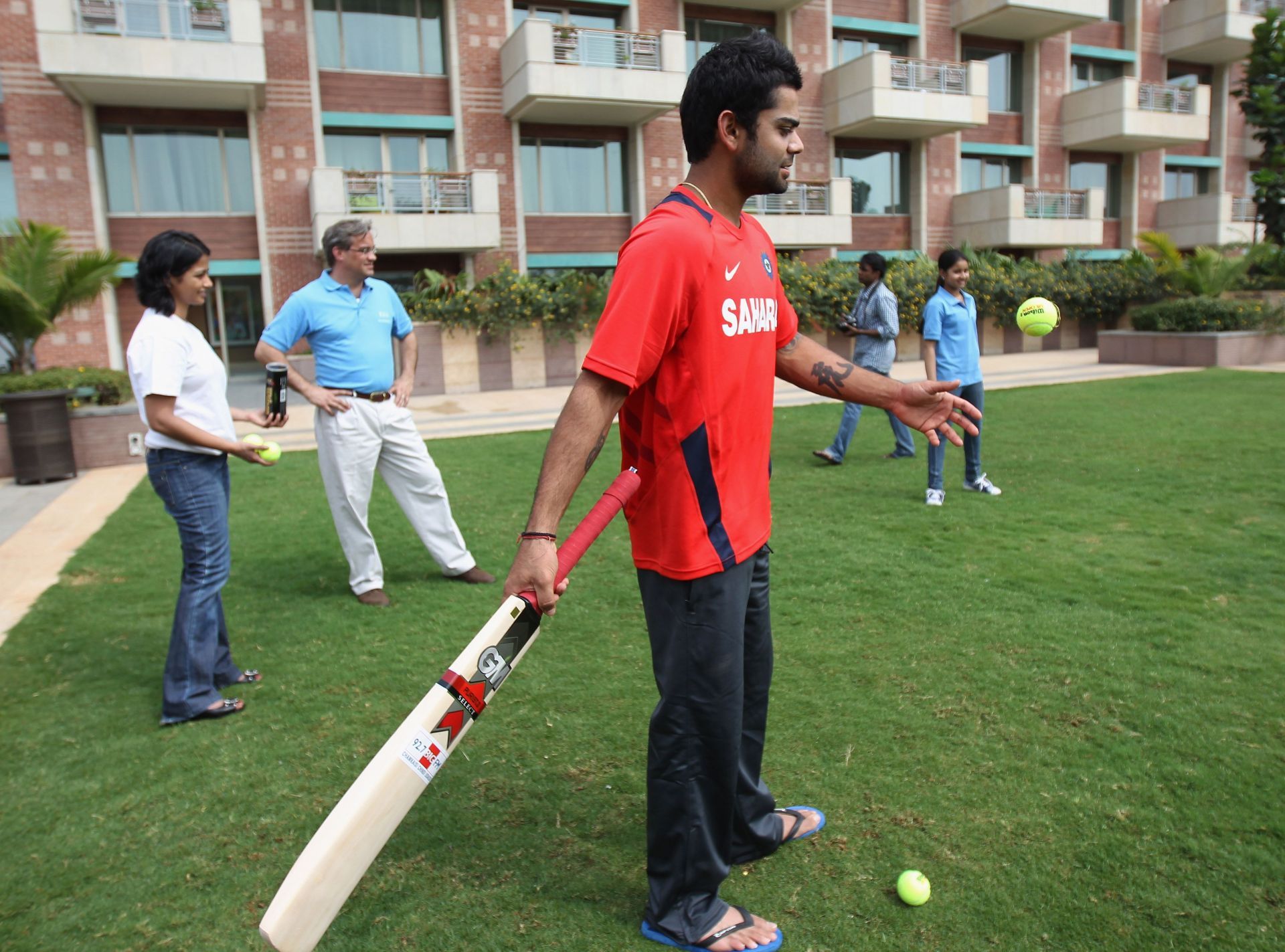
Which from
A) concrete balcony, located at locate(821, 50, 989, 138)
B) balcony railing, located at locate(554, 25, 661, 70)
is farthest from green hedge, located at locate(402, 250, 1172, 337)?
balcony railing, located at locate(554, 25, 661, 70)

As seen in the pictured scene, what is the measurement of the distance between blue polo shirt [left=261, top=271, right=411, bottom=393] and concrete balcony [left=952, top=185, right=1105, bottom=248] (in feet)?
80.9

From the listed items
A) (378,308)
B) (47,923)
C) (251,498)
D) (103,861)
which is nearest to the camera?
(47,923)

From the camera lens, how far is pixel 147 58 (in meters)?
18.3

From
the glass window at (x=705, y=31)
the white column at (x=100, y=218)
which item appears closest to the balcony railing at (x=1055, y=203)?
the glass window at (x=705, y=31)

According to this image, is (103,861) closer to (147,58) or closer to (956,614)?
(956,614)

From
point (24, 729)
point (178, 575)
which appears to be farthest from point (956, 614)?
point (178, 575)

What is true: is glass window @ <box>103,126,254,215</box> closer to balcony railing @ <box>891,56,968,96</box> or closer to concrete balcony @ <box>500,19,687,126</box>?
concrete balcony @ <box>500,19,687,126</box>

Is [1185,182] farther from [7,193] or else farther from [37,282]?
[7,193]

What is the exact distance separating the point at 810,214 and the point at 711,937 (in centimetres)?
2388

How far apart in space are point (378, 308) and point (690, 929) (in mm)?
4304

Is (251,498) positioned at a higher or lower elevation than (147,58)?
lower

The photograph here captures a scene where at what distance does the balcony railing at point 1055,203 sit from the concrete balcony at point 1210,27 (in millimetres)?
7514

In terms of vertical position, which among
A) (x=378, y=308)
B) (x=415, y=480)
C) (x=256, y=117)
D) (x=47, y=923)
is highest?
(x=256, y=117)

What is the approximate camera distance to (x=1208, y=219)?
30.8 metres
